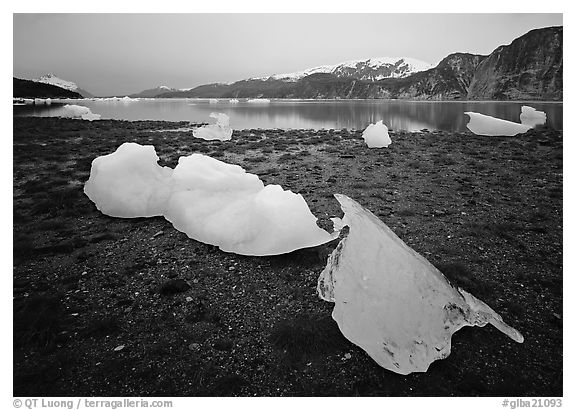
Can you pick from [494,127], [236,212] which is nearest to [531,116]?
[494,127]

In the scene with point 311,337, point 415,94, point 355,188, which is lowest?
point 311,337

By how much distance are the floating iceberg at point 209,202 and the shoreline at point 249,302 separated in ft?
0.67

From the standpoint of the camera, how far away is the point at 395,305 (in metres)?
2.80

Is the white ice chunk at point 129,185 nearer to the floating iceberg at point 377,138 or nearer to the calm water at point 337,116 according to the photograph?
the floating iceberg at point 377,138

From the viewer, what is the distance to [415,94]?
13175cm

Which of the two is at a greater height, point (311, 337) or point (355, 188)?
point (355, 188)

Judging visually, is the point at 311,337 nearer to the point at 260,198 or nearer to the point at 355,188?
the point at 260,198

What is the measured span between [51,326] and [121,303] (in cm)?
63

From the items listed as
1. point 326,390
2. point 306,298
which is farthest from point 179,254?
point 326,390

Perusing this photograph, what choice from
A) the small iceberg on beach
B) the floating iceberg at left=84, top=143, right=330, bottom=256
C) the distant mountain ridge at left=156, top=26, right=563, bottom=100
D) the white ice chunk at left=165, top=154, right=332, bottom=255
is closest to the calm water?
the small iceberg on beach

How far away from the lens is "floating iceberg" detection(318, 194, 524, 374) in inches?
105

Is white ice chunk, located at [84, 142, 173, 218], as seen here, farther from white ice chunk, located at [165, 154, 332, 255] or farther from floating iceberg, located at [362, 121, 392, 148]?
floating iceberg, located at [362, 121, 392, 148]

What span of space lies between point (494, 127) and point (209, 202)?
15721 millimetres
